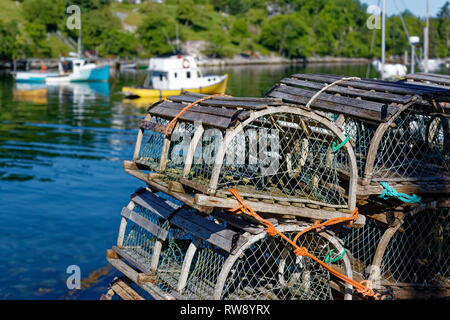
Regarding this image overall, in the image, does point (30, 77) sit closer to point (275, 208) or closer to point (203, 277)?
point (203, 277)

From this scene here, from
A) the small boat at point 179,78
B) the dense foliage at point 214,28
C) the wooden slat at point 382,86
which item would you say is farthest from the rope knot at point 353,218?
the dense foliage at point 214,28

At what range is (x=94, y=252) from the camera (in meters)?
8.80

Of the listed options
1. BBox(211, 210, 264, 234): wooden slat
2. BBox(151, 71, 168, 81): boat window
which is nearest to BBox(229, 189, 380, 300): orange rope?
BBox(211, 210, 264, 234): wooden slat

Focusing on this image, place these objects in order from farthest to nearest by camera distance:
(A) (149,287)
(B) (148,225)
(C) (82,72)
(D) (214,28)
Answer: (D) (214,28) → (C) (82,72) → (B) (148,225) → (A) (149,287)

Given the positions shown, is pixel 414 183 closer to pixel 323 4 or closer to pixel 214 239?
pixel 214 239

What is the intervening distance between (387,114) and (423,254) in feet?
6.57

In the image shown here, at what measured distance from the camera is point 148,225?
229 inches

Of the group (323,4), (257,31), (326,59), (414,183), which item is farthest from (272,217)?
(323,4)

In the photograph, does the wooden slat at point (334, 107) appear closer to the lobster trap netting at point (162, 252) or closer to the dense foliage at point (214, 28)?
the lobster trap netting at point (162, 252)

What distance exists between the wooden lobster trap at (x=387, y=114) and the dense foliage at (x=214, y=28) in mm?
52233

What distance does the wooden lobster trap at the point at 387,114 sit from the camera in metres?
5.43

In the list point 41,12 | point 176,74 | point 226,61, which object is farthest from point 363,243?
point 226,61

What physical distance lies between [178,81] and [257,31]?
5896 centimetres

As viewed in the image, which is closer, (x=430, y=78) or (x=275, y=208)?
(x=275, y=208)
